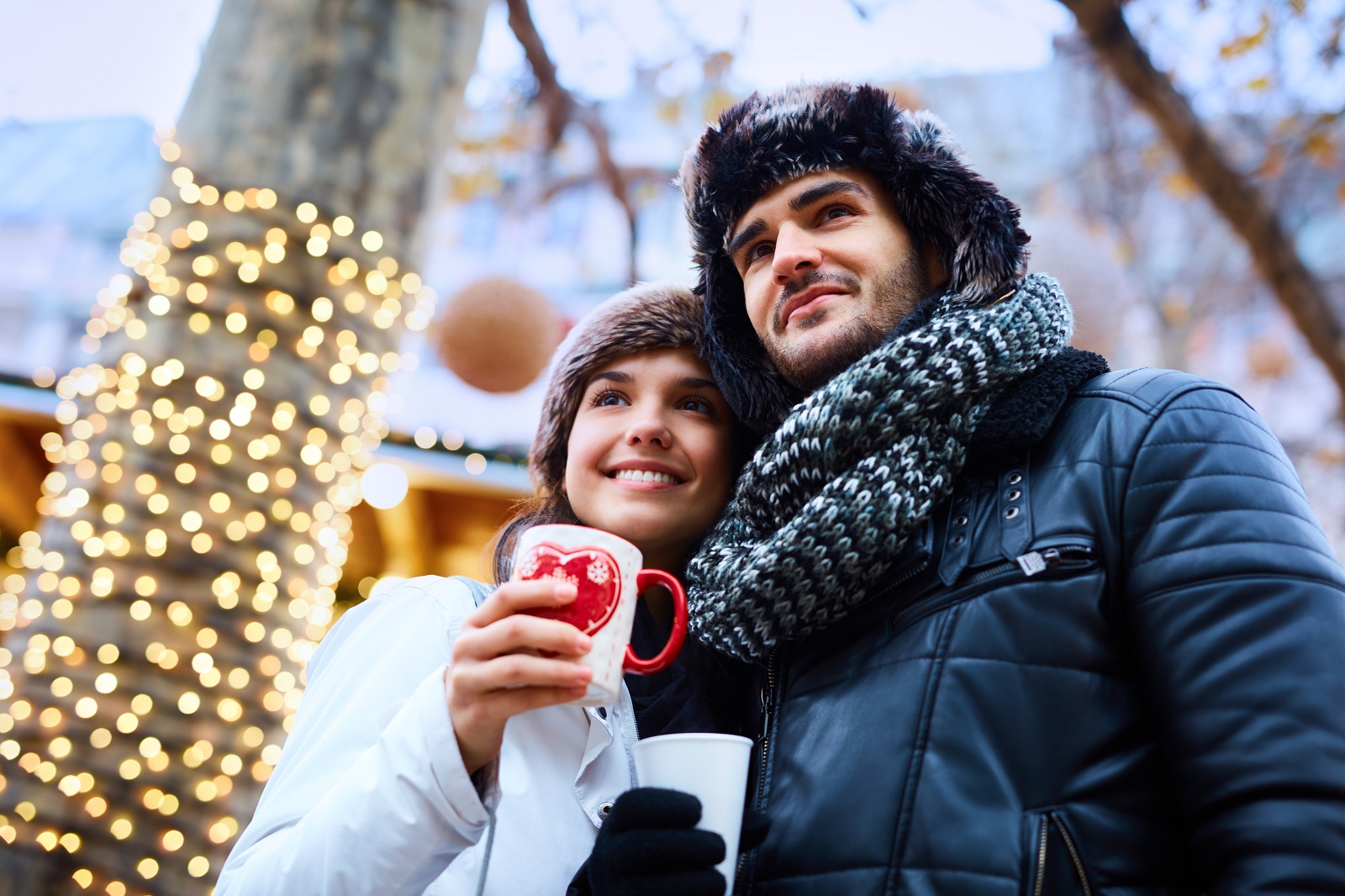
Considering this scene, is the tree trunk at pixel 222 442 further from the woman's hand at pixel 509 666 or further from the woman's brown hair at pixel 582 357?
the woman's hand at pixel 509 666

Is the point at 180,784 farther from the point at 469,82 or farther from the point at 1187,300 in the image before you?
the point at 1187,300

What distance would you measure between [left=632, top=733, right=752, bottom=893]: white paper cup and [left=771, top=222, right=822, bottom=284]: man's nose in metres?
0.92

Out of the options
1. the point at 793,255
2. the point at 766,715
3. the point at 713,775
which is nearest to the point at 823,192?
the point at 793,255

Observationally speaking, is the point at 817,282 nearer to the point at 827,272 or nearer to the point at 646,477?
the point at 827,272

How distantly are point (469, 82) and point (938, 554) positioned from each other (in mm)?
2524

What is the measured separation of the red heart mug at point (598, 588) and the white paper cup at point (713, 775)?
0.11 metres

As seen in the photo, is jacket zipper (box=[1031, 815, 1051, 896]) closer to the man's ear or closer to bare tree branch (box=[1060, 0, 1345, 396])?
the man's ear

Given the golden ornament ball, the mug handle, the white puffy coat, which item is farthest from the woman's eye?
the golden ornament ball

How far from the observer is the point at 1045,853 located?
0.99 metres

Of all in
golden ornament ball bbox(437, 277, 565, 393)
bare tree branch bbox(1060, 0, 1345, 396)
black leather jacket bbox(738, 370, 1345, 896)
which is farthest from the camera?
golden ornament ball bbox(437, 277, 565, 393)

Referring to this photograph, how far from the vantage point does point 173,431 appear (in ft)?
7.54

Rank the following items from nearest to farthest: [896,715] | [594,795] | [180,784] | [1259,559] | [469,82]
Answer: [1259,559], [896,715], [594,795], [180,784], [469,82]

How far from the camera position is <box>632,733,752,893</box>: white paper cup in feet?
3.58

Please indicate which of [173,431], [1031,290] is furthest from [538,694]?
[173,431]
